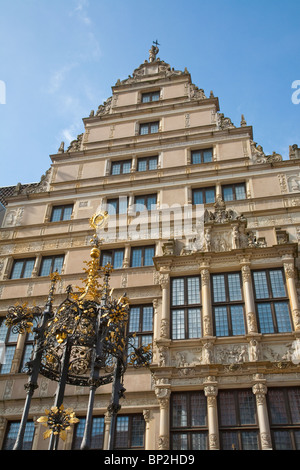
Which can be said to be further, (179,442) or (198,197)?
(198,197)

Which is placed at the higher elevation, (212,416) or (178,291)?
(178,291)

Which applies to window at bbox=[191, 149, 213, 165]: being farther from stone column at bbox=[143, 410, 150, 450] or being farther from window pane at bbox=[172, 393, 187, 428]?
stone column at bbox=[143, 410, 150, 450]

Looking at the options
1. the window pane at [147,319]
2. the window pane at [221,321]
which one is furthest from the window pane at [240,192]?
the window pane at [147,319]

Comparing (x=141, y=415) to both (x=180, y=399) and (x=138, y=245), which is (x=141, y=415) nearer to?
(x=180, y=399)

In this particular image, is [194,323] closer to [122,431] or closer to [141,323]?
[141,323]

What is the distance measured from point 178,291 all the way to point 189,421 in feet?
14.0

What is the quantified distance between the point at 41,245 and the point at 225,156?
28.5 ft

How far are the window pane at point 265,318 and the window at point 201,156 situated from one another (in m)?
7.72

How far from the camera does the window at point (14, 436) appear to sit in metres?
13.4

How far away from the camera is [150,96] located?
2314cm

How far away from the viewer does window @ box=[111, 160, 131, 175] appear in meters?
20.4

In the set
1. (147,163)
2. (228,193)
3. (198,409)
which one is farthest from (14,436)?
(147,163)
